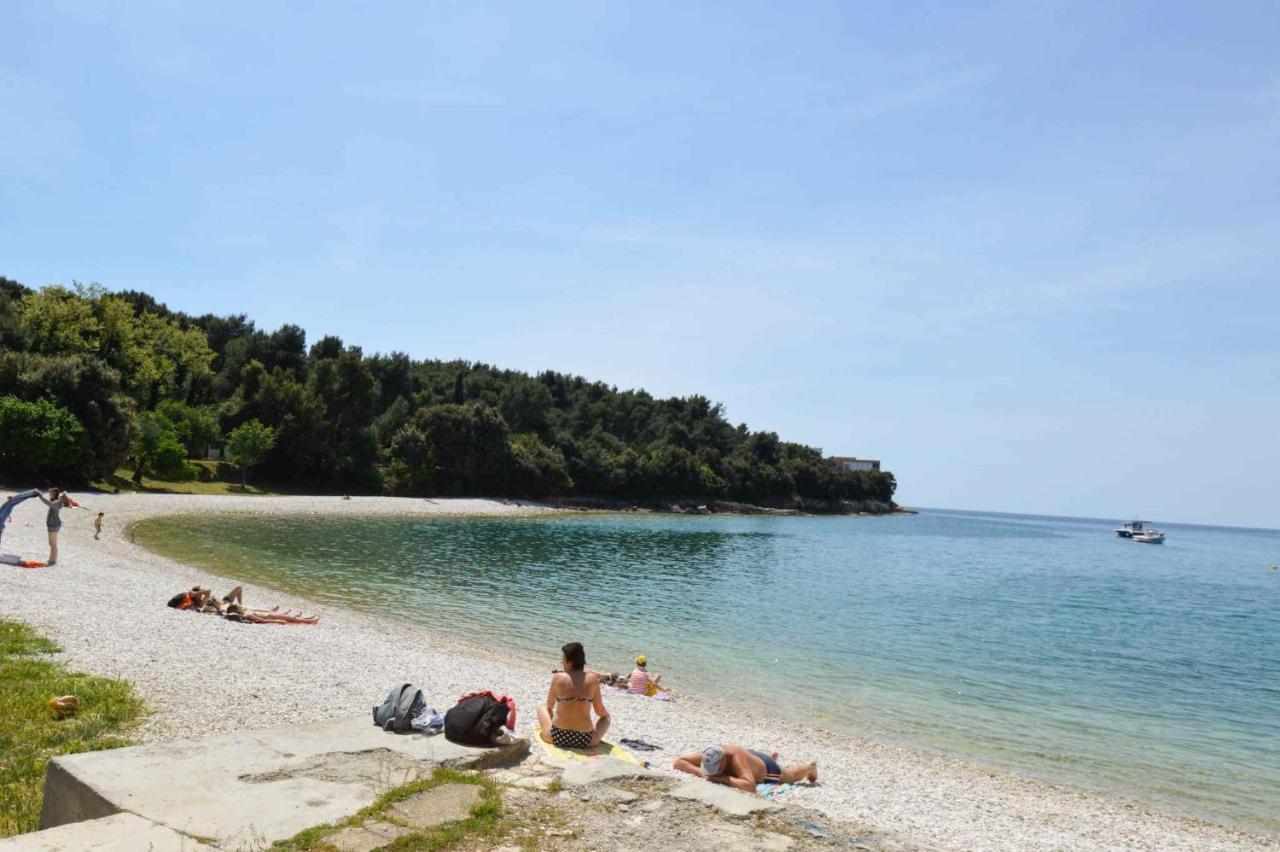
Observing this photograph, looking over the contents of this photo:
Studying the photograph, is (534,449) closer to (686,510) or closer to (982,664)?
(686,510)

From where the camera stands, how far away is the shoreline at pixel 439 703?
10359 mm

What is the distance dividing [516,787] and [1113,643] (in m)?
27.9

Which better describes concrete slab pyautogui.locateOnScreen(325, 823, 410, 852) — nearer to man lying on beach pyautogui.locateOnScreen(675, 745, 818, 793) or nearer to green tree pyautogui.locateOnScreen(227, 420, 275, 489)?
man lying on beach pyautogui.locateOnScreen(675, 745, 818, 793)

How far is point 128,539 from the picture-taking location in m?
35.8

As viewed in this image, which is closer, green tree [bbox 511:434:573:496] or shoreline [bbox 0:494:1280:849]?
shoreline [bbox 0:494:1280:849]

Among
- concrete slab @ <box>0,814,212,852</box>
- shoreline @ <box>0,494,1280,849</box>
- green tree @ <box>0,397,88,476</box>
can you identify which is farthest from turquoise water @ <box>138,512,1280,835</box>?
concrete slab @ <box>0,814,212,852</box>

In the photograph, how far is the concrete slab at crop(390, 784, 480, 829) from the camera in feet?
20.8

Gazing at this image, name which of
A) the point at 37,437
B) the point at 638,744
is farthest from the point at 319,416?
the point at 638,744

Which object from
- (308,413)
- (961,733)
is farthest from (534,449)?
(961,733)

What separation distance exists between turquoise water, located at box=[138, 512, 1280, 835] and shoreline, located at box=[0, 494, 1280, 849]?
140 cm

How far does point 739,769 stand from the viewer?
32.3 feet

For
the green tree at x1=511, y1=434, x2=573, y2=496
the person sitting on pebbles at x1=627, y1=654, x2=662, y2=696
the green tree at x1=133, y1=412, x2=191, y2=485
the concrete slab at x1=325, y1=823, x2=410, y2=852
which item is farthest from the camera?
the green tree at x1=511, y1=434, x2=573, y2=496

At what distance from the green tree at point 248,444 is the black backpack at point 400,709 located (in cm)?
6778

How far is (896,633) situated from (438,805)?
23760mm
